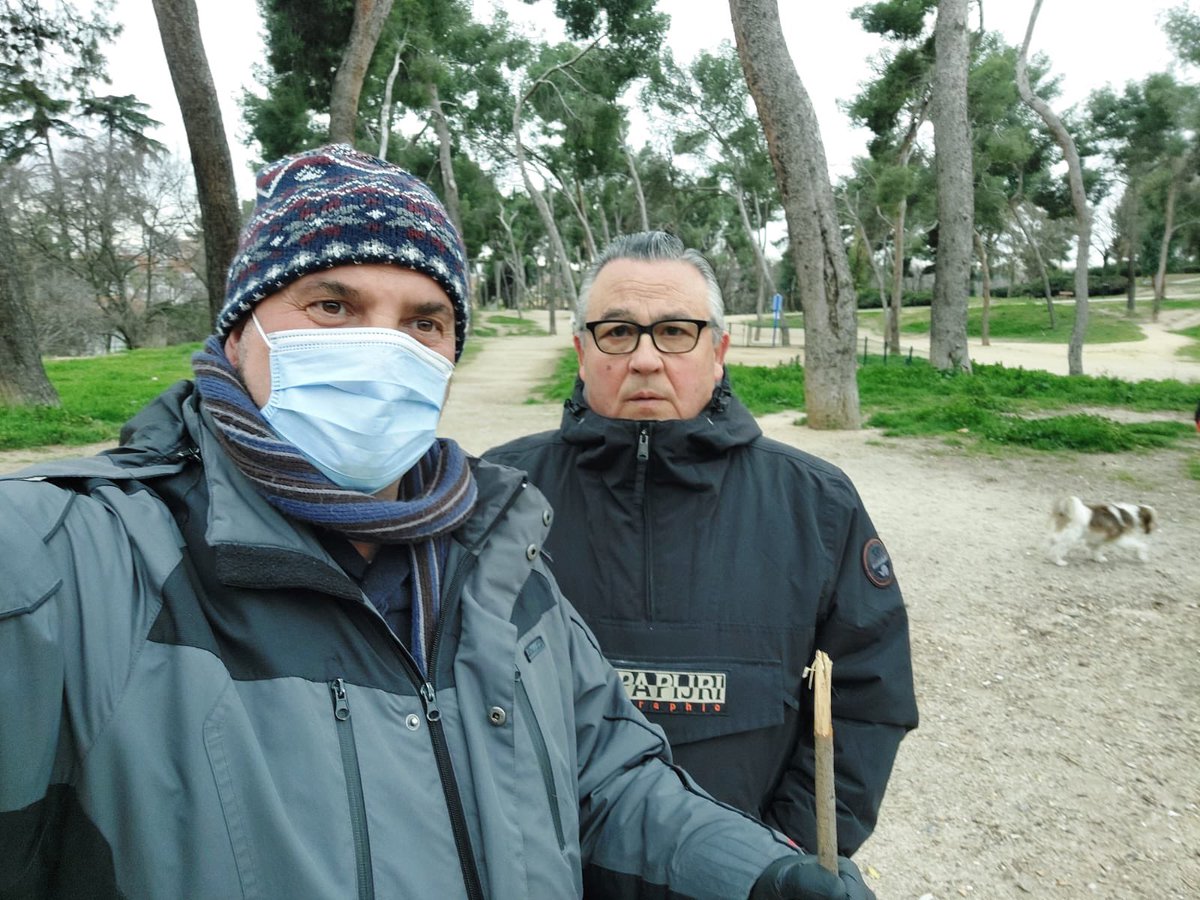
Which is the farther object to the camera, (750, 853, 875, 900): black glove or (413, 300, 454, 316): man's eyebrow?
(413, 300, 454, 316): man's eyebrow

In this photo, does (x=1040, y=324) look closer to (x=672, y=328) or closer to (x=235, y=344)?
(x=672, y=328)

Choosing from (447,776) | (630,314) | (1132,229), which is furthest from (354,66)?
(1132,229)

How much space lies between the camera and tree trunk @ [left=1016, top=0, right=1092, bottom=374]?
48.0ft

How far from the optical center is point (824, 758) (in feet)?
3.53

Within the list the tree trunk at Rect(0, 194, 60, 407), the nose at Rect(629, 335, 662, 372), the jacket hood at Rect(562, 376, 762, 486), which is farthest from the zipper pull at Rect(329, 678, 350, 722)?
the tree trunk at Rect(0, 194, 60, 407)

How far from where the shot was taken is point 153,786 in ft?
3.14

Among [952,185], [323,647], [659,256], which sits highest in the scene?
[952,185]

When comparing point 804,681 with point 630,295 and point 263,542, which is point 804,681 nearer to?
point 630,295

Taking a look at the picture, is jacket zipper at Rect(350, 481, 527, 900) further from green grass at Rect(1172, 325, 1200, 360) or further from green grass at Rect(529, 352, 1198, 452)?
green grass at Rect(1172, 325, 1200, 360)

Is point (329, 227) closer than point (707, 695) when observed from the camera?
Yes

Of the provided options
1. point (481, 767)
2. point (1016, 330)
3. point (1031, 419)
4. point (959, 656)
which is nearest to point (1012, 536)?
point (959, 656)

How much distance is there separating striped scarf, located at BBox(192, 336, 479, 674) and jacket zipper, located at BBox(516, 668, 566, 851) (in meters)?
0.16

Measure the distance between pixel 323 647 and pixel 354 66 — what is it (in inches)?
462

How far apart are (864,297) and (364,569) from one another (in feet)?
182
